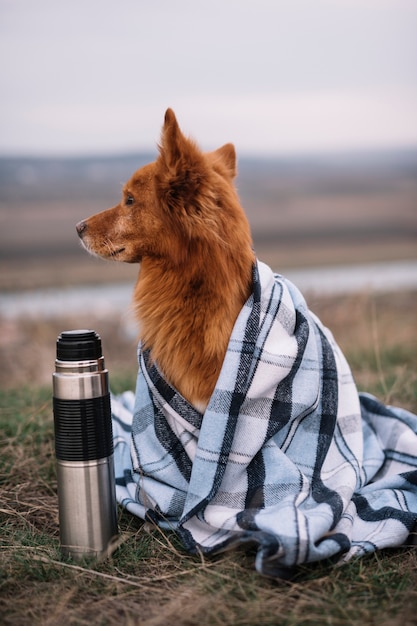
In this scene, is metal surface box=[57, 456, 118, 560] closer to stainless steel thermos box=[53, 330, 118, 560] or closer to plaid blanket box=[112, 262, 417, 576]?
stainless steel thermos box=[53, 330, 118, 560]

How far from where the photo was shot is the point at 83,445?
90.1 inches

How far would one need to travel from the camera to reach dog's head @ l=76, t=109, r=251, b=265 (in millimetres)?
2436

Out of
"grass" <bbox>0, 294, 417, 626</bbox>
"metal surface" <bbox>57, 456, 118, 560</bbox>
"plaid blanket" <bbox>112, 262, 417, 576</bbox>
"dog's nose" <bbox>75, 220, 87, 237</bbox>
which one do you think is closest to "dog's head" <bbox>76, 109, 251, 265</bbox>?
"dog's nose" <bbox>75, 220, 87, 237</bbox>

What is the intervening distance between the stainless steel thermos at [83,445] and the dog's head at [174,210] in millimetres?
517

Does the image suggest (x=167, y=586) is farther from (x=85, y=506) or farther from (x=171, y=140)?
(x=171, y=140)

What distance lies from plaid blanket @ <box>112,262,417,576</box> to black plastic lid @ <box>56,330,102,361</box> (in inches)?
16.9

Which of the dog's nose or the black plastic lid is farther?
the dog's nose

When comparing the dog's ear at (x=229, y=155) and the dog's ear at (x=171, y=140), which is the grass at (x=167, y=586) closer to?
the dog's ear at (x=171, y=140)

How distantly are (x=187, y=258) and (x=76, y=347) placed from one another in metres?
0.59

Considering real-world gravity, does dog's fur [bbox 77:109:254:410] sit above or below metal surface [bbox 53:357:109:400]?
above

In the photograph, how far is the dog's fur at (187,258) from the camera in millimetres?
2451

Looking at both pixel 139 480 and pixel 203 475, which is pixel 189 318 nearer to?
pixel 203 475

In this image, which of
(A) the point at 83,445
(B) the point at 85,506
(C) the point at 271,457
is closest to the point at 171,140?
(A) the point at 83,445

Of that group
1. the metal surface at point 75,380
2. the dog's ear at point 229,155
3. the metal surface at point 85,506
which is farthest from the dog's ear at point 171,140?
the metal surface at point 85,506
